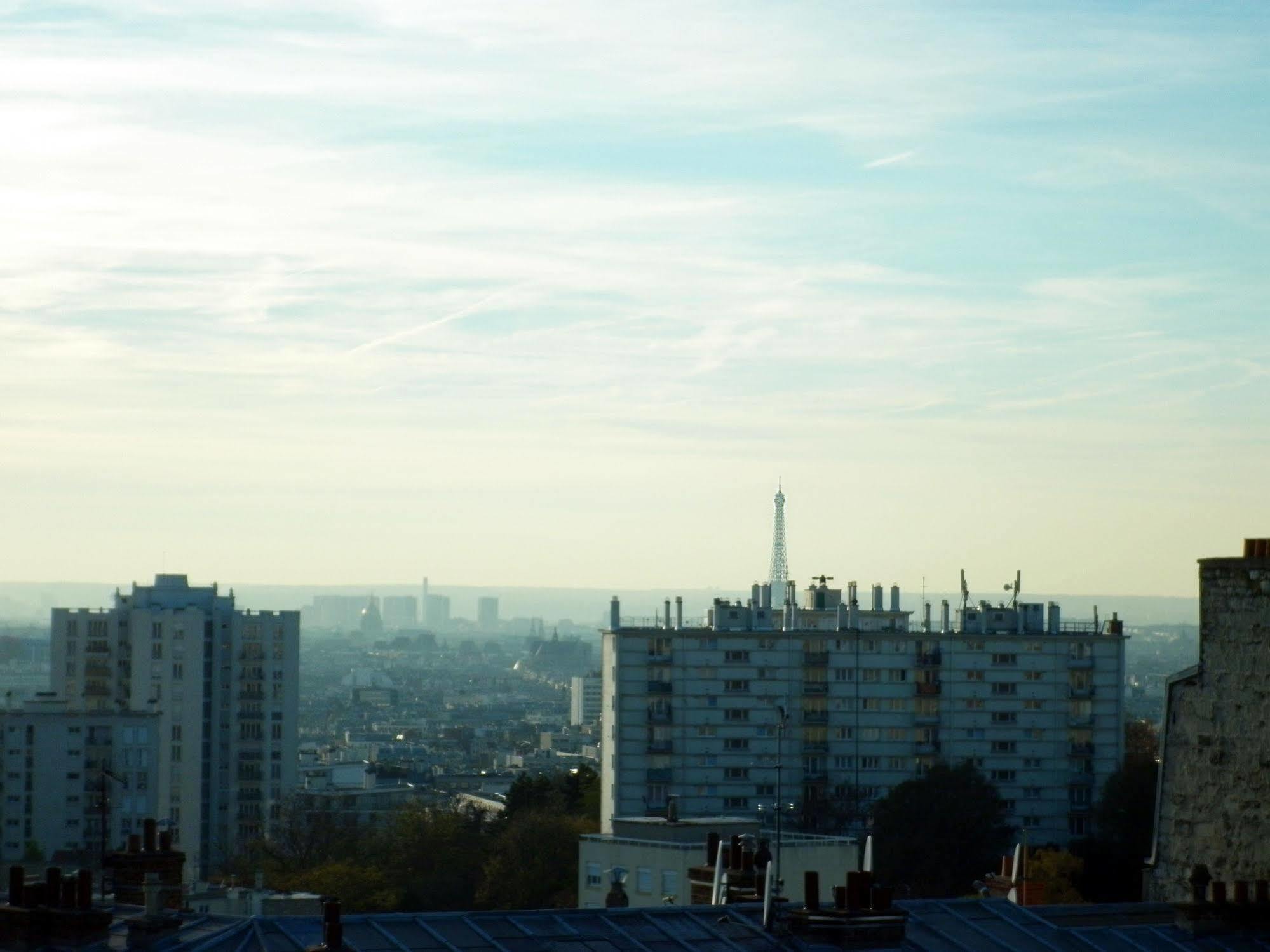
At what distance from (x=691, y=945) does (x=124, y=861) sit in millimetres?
8360

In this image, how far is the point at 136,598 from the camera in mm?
173250

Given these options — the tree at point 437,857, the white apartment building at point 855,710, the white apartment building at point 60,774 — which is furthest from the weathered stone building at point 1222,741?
the white apartment building at point 60,774

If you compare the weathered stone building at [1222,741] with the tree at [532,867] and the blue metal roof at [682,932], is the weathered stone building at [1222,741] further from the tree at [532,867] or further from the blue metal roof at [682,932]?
the tree at [532,867]

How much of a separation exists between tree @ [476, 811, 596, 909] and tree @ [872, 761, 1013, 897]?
10.9m

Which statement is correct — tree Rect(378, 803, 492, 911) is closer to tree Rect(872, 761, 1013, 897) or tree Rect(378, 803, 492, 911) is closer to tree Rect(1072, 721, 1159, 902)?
tree Rect(872, 761, 1013, 897)

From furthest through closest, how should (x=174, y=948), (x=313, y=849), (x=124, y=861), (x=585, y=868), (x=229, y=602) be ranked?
(x=229, y=602)
(x=313, y=849)
(x=585, y=868)
(x=124, y=861)
(x=174, y=948)

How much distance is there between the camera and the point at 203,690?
528ft

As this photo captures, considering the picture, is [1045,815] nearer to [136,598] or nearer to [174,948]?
[136,598]

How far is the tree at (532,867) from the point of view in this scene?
282 feet

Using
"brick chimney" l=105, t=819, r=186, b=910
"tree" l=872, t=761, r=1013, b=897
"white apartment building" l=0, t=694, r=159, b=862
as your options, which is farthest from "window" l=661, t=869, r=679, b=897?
"white apartment building" l=0, t=694, r=159, b=862

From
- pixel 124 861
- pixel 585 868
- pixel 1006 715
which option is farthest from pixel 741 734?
pixel 124 861

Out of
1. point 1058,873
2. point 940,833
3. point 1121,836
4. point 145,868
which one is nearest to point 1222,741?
point 145,868

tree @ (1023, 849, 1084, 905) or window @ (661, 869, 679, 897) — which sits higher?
window @ (661, 869, 679, 897)

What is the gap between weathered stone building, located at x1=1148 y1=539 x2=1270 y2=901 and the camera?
24688 mm
